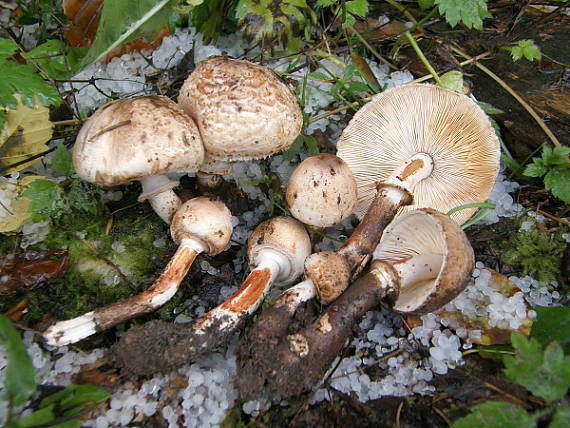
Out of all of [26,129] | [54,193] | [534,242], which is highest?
[26,129]

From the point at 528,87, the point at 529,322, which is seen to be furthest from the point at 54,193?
the point at 528,87

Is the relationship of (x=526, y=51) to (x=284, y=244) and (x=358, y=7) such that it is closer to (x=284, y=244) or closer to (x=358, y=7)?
(x=358, y=7)

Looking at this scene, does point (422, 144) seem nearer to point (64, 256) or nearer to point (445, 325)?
point (445, 325)

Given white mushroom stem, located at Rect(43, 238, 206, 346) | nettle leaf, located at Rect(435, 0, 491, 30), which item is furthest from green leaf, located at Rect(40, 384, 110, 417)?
nettle leaf, located at Rect(435, 0, 491, 30)

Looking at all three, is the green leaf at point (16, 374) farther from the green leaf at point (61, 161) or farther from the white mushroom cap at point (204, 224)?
the green leaf at point (61, 161)

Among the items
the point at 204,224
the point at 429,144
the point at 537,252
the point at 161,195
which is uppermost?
the point at 161,195

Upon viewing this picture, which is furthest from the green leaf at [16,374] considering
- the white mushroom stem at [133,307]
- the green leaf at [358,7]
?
the green leaf at [358,7]

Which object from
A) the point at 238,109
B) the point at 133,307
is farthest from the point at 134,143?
the point at 133,307
